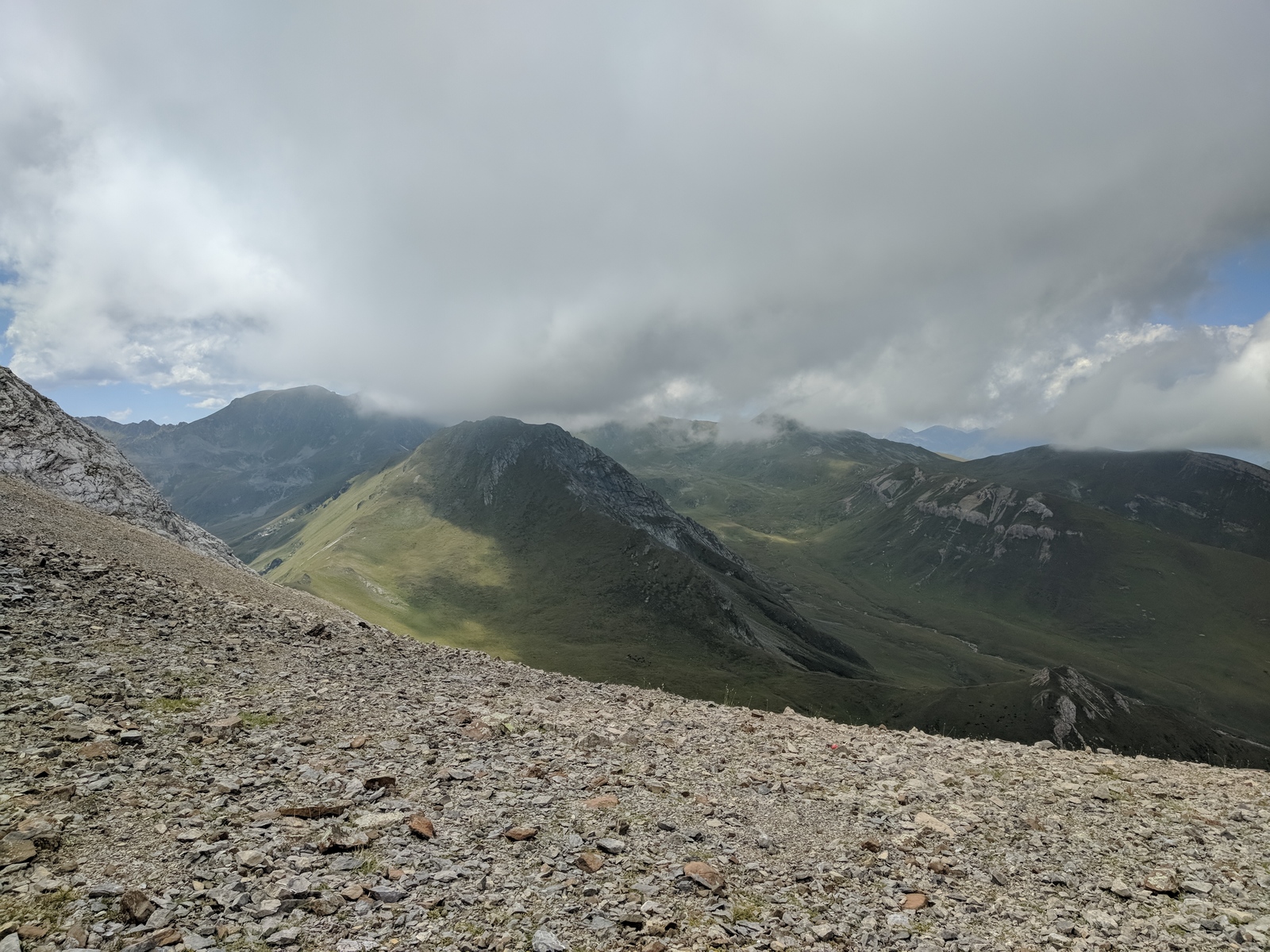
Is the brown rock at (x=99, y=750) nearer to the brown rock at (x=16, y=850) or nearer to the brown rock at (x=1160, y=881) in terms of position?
the brown rock at (x=16, y=850)

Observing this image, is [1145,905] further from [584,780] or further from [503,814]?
[503,814]

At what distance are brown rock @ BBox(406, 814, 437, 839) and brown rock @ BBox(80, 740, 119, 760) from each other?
22.8ft

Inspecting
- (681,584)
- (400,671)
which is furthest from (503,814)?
(681,584)

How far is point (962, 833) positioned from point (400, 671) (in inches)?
730

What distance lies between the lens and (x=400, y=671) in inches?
862

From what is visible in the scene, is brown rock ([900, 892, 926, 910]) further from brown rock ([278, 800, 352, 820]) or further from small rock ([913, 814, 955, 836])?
brown rock ([278, 800, 352, 820])

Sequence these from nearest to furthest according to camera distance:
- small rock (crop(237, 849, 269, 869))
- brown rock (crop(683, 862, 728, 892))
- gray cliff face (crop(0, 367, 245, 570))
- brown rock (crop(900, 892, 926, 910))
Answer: small rock (crop(237, 849, 269, 869)), brown rock (crop(900, 892, 926, 910)), brown rock (crop(683, 862, 728, 892)), gray cliff face (crop(0, 367, 245, 570))

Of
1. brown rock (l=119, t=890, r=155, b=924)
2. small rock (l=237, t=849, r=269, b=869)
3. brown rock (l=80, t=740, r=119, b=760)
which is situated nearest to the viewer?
brown rock (l=119, t=890, r=155, b=924)

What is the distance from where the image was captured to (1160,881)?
36.8ft

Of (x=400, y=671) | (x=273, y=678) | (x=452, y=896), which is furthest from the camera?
(x=400, y=671)

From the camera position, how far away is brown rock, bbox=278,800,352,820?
37.1 feet

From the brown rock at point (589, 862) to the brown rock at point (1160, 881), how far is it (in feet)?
34.7

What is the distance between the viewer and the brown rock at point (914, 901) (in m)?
10.3

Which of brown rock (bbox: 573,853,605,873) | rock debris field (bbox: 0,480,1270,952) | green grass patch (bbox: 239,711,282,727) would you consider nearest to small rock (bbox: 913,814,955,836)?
rock debris field (bbox: 0,480,1270,952)
